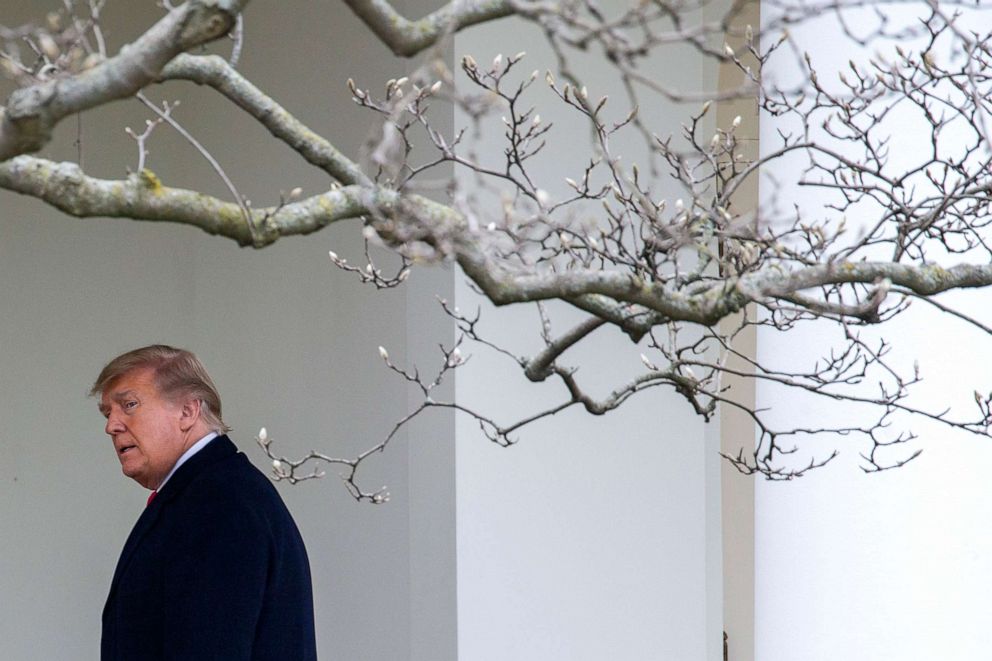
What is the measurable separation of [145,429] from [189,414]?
94mm

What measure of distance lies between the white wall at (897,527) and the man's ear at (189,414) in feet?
4.37

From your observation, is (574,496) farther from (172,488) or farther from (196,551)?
(196,551)

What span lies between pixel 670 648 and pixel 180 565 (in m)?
2.17

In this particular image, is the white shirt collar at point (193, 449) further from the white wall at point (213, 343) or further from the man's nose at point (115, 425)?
the white wall at point (213, 343)

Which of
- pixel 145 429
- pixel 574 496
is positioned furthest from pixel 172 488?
pixel 574 496

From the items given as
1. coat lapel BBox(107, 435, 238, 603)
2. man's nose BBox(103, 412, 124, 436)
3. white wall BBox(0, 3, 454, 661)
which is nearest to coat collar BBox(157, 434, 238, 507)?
coat lapel BBox(107, 435, 238, 603)

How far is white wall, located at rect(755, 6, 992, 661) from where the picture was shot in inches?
128

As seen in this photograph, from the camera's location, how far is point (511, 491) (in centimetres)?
430

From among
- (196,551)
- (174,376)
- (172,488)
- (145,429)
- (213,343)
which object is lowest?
(196,551)

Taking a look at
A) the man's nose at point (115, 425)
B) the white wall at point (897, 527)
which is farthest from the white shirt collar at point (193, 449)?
the white wall at point (897, 527)

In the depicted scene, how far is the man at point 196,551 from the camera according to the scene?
2783 mm

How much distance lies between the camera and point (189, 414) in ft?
10.3

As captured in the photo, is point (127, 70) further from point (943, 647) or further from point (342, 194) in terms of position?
point (943, 647)

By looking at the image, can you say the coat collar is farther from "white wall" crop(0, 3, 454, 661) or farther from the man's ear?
"white wall" crop(0, 3, 454, 661)
